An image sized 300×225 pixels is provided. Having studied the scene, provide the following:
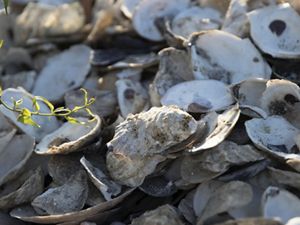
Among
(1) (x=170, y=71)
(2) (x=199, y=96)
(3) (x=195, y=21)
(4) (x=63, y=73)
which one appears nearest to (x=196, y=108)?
(2) (x=199, y=96)

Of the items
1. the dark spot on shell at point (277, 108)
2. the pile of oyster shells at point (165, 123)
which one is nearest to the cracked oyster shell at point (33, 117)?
the pile of oyster shells at point (165, 123)

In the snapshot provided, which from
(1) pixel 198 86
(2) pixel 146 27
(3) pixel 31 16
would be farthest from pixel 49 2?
(1) pixel 198 86

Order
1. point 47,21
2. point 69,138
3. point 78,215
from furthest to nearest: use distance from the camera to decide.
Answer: point 47,21 < point 69,138 < point 78,215

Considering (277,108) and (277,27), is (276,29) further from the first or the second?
(277,108)

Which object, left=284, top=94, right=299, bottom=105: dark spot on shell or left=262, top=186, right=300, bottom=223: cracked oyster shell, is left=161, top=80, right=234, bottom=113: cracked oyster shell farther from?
left=262, top=186, right=300, bottom=223: cracked oyster shell

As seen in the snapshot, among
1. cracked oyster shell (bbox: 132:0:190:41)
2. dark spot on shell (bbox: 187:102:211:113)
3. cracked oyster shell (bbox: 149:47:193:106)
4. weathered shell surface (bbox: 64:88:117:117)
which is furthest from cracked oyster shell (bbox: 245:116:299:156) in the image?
cracked oyster shell (bbox: 132:0:190:41)

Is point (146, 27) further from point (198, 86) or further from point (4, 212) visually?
point (4, 212)

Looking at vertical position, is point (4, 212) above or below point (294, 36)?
below
